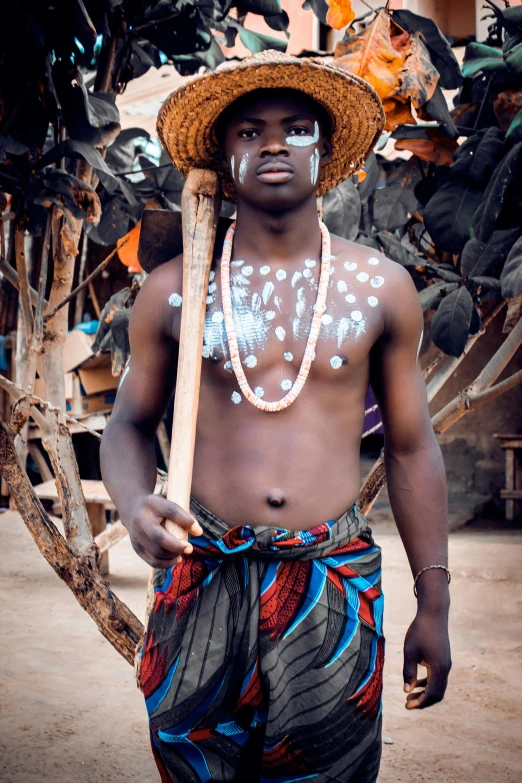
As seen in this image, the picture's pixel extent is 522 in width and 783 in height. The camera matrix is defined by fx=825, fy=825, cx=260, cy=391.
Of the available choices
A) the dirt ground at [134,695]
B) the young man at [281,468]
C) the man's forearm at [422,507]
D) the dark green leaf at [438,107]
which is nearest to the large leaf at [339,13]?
the dark green leaf at [438,107]

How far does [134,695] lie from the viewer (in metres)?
3.36

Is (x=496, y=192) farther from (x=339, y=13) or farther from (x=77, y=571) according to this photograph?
(x=77, y=571)

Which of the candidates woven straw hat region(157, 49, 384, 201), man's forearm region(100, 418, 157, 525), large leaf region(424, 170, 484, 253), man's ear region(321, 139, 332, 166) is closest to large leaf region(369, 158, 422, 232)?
large leaf region(424, 170, 484, 253)

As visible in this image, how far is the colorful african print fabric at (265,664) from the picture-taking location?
1.53 metres

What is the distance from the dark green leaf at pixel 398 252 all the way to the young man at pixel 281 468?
A: 1217 mm

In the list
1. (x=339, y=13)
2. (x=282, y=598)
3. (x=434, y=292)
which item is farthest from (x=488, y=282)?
(x=282, y=598)

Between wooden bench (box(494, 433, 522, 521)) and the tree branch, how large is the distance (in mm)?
5392

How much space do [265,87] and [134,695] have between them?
8.43 feet

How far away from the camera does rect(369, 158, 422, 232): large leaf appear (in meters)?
3.06

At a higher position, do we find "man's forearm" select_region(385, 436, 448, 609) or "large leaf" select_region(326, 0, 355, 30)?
"large leaf" select_region(326, 0, 355, 30)

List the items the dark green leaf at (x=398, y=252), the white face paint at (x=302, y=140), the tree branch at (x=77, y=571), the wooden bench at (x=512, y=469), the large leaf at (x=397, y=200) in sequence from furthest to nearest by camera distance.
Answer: the wooden bench at (x=512, y=469)
the large leaf at (x=397, y=200)
the dark green leaf at (x=398, y=252)
the tree branch at (x=77, y=571)
the white face paint at (x=302, y=140)

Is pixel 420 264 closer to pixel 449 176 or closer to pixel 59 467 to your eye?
pixel 449 176

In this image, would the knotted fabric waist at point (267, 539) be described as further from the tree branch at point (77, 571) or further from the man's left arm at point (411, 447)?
the tree branch at point (77, 571)

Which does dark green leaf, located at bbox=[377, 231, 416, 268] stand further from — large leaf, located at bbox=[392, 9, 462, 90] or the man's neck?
the man's neck
